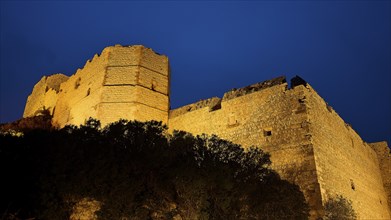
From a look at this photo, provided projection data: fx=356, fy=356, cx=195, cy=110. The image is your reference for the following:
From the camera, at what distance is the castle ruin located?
1103 centimetres

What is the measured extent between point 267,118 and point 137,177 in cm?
554

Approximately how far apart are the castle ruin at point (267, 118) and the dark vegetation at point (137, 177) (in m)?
0.87

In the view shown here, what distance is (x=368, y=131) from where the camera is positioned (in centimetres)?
8806

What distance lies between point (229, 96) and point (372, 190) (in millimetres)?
7690

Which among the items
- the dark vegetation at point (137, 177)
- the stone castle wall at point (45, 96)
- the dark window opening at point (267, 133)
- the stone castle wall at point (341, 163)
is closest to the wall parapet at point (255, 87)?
the stone castle wall at point (341, 163)

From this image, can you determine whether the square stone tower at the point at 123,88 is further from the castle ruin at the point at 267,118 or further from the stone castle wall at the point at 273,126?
the stone castle wall at the point at 273,126

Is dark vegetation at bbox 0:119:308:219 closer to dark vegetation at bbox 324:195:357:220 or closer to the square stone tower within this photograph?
dark vegetation at bbox 324:195:357:220

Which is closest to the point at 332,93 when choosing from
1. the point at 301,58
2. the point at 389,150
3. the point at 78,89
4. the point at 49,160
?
the point at 301,58

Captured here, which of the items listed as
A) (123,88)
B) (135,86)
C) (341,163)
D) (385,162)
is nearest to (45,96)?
(123,88)

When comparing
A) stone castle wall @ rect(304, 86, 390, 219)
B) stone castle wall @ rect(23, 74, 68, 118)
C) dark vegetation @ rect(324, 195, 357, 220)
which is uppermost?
stone castle wall @ rect(23, 74, 68, 118)

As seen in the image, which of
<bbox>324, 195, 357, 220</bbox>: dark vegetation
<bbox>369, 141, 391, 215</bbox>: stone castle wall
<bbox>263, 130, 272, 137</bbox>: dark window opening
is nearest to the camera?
<bbox>324, 195, 357, 220</bbox>: dark vegetation

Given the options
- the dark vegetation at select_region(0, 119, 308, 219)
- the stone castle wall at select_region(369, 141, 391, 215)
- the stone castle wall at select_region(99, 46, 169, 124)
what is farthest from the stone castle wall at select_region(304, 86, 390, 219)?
the stone castle wall at select_region(99, 46, 169, 124)

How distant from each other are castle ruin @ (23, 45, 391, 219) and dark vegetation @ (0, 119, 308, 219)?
870 mm

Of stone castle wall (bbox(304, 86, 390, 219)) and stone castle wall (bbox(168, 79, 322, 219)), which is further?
stone castle wall (bbox(304, 86, 390, 219))
